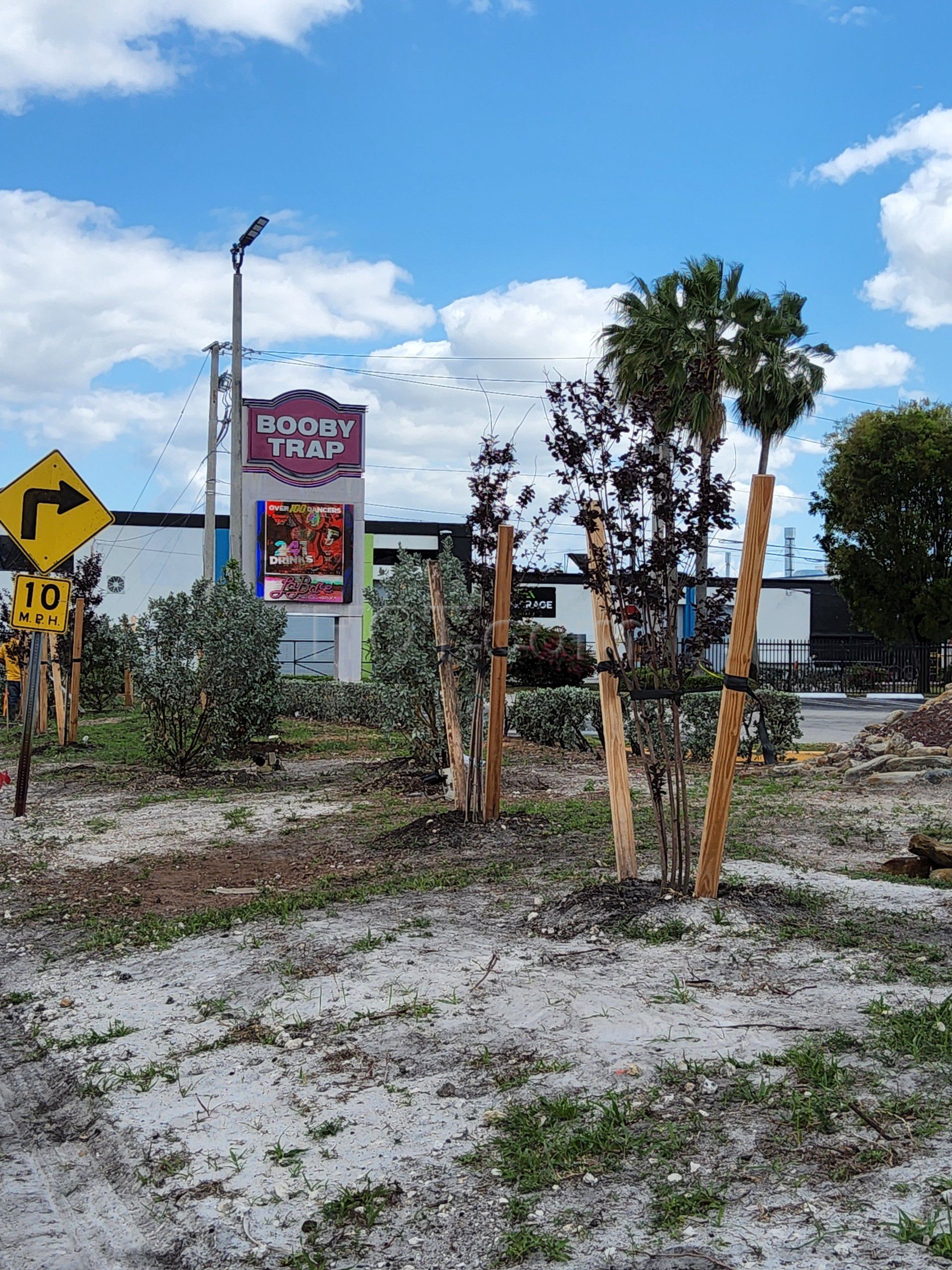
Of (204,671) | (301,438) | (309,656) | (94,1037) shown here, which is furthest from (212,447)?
(94,1037)

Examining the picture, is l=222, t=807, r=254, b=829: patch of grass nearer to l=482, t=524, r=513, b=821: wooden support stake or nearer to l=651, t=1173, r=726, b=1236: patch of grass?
l=482, t=524, r=513, b=821: wooden support stake

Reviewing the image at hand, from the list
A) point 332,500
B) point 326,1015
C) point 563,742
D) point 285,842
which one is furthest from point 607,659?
point 332,500

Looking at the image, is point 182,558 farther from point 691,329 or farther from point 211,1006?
point 211,1006

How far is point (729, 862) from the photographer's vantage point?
7.28 m

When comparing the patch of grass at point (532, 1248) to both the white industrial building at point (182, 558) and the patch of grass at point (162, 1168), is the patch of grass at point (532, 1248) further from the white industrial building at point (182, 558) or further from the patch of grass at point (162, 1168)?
the white industrial building at point (182, 558)

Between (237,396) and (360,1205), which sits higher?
(237,396)

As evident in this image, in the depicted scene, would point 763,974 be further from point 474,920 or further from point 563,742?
point 563,742

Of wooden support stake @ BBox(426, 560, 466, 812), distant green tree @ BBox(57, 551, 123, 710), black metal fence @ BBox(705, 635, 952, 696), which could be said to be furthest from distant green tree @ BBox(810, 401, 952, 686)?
wooden support stake @ BBox(426, 560, 466, 812)

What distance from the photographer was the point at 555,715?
54.1 feet

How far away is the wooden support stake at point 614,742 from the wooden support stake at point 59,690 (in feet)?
41.9

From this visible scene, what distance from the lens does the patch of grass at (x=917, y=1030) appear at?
12.8 feet

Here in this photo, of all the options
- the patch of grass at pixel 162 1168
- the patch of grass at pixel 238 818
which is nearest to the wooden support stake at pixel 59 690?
the patch of grass at pixel 238 818

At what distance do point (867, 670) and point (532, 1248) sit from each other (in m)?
41.4

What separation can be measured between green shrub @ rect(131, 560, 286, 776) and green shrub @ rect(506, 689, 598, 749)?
161 inches
